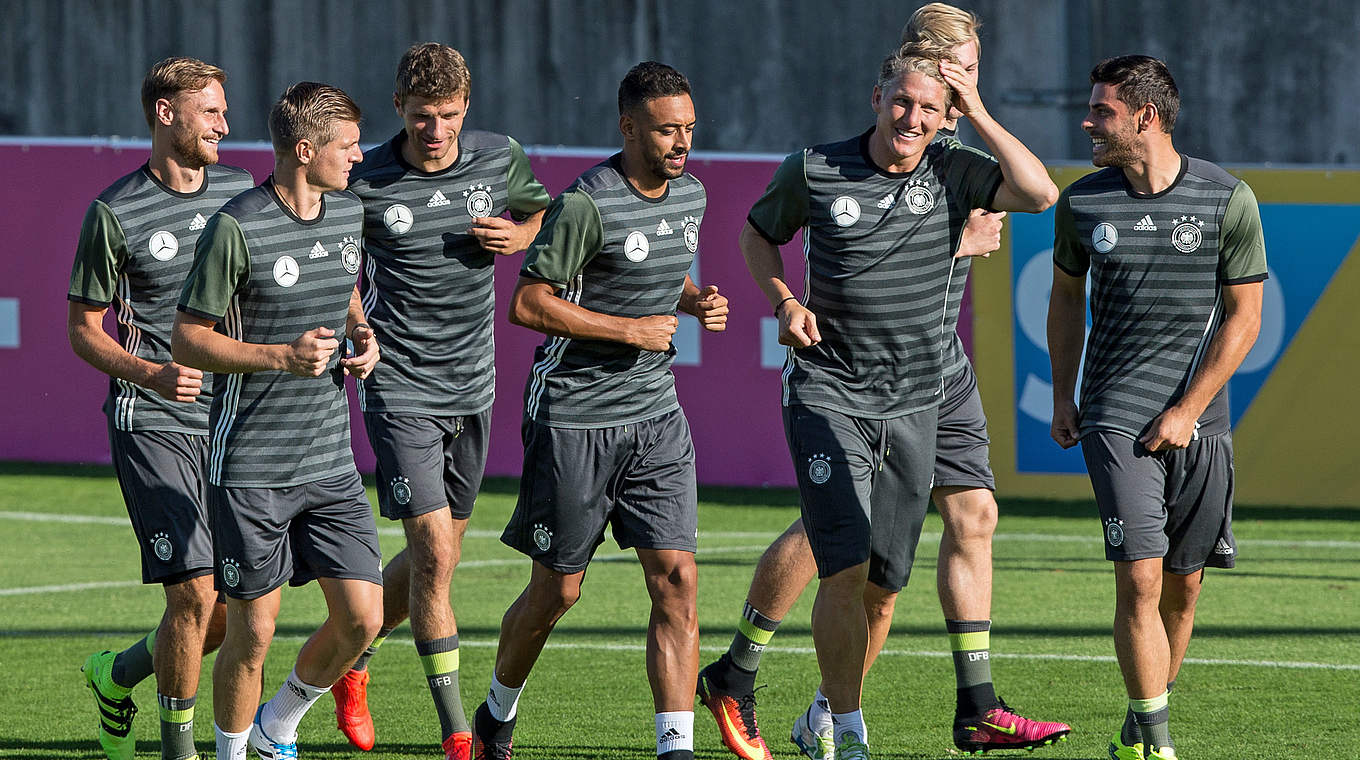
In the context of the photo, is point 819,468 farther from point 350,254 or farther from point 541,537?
point 350,254

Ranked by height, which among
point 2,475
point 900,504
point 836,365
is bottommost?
point 2,475

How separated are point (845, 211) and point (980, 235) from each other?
0.84 metres

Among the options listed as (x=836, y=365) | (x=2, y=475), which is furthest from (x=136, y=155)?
(x=836, y=365)

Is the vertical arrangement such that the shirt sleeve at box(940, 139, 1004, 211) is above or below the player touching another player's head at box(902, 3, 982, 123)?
below

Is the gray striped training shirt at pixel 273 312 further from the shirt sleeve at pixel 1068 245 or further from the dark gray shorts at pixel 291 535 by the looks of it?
the shirt sleeve at pixel 1068 245

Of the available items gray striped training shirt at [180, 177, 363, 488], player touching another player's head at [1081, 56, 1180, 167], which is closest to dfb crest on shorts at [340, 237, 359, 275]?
gray striped training shirt at [180, 177, 363, 488]

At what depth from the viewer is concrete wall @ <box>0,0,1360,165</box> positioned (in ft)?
56.8

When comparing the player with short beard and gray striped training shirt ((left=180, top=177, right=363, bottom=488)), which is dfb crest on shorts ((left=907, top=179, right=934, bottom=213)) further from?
the player with short beard

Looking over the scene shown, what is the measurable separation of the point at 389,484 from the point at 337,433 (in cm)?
64

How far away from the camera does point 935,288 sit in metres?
5.55

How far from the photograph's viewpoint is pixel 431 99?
586cm

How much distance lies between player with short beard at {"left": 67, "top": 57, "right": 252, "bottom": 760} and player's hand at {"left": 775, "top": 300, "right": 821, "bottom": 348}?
6.03 feet

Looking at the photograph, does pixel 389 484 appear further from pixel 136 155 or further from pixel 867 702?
pixel 136 155

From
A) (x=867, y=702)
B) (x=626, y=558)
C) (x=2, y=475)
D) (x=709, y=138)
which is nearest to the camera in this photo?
(x=867, y=702)
